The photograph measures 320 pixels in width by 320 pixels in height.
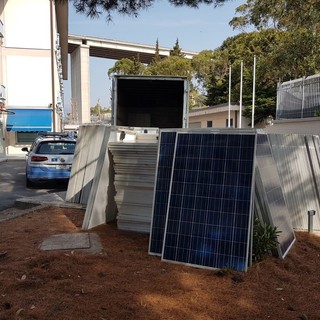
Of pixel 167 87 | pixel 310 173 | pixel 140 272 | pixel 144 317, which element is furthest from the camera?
pixel 167 87

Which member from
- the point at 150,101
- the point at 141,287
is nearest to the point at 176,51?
the point at 150,101

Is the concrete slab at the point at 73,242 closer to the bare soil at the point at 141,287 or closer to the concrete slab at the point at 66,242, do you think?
the concrete slab at the point at 66,242

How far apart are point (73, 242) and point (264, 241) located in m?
2.24

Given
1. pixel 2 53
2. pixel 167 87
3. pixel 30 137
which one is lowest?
pixel 30 137

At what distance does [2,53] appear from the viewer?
101 ft

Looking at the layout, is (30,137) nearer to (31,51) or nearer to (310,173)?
(31,51)

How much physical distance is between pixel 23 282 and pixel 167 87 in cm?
825

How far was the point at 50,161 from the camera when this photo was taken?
1220 centimetres

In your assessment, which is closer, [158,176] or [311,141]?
[158,176]

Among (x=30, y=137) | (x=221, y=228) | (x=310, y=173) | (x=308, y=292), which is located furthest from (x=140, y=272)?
(x=30, y=137)

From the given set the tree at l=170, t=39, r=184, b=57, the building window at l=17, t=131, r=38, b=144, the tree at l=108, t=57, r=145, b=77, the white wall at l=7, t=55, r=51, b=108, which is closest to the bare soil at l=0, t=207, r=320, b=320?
the building window at l=17, t=131, r=38, b=144

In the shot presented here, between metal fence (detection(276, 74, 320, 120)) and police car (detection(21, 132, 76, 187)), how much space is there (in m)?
8.36

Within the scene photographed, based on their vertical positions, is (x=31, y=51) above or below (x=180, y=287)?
above

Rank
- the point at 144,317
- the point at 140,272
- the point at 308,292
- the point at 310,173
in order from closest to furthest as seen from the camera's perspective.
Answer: the point at 144,317 < the point at 308,292 < the point at 140,272 < the point at 310,173
